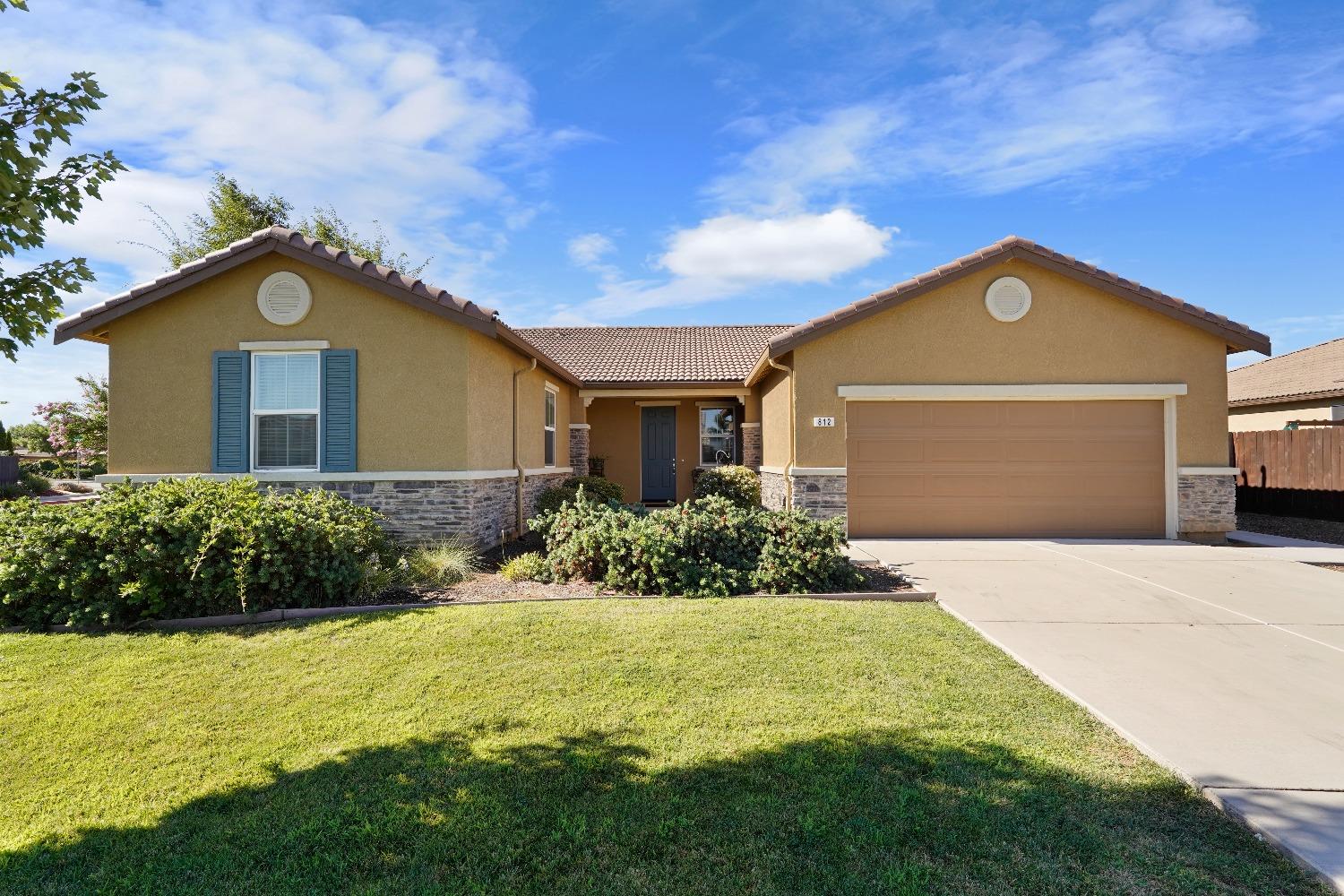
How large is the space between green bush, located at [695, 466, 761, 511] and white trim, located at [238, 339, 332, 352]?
25.2 feet

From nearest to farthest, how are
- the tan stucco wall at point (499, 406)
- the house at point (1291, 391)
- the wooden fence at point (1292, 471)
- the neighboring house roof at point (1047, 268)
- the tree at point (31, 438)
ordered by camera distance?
the tan stucco wall at point (499, 406) < the neighboring house roof at point (1047, 268) < the wooden fence at point (1292, 471) < the house at point (1291, 391) < the tree at point (31, 438)

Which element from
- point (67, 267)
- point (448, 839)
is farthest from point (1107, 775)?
point (67, 267)

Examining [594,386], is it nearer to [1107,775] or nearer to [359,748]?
[359,748]

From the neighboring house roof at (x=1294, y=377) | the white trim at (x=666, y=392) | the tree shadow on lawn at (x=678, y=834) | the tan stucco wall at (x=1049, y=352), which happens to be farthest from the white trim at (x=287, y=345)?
the neighboring house roof at (x=1294, y=377)

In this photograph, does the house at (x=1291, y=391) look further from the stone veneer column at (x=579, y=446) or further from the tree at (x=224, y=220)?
the tree at (x=224, y=220)

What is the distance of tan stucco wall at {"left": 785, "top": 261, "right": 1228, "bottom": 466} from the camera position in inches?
440

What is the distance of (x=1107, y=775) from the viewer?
132 inches

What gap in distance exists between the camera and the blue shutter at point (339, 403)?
31.0 feet

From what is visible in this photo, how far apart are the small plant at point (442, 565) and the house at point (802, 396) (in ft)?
2.70

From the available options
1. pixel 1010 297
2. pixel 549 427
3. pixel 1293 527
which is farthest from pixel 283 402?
pixel 1293 527

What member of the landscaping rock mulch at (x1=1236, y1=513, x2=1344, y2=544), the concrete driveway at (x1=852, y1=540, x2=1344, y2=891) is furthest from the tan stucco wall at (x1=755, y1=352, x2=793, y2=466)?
the landscaping rock mulch at (x1=1236, y1=513, x2=1344, y2=544)

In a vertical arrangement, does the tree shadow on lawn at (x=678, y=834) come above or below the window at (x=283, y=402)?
below

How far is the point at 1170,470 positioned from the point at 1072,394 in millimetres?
2137

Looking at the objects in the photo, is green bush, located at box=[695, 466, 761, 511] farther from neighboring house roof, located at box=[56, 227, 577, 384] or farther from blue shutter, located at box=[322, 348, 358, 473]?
blue shutter, located at box=[322, 348, 358, 473]
